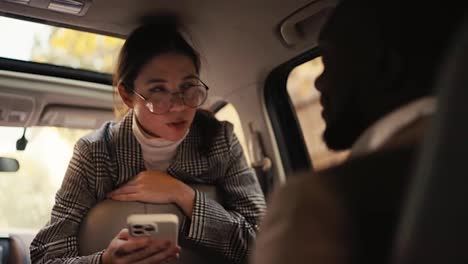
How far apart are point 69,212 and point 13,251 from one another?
74 cm

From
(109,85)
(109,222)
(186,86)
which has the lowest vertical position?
(109,222)

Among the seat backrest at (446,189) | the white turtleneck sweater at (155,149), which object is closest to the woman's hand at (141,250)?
the white turtleneck sweater at (155,149)

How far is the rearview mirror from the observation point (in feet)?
7.74

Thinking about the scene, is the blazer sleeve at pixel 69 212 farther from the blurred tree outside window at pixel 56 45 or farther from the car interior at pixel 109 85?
the blurred tree outside window at pixel 56 45

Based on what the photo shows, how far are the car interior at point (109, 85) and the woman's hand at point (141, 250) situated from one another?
18 cm

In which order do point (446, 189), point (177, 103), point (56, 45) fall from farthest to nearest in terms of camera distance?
point (56, 45), point (177, 103), point (446, 189)

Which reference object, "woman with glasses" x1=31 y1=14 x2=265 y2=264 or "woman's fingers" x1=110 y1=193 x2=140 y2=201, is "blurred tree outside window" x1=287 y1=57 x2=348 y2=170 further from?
"woman's fingers" x1=110 y1=193 x2=140 y2=201

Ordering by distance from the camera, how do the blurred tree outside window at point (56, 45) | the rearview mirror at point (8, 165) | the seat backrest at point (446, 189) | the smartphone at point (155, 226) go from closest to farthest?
the seat backrest at point (446, 189) < the smartphone at point (155, 226) < the blurred tree outside window at point (56, 45) < the rearview mirror at point (8, 165)

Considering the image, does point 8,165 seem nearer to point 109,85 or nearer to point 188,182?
point 109,85

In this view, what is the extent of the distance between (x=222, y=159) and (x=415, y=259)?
1.29m

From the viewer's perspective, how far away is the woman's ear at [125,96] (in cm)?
189

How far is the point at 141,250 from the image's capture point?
164cm

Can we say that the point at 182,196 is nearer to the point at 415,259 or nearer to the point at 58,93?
the point at 58,93

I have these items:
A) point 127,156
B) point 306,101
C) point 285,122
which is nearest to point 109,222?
point 127,156
